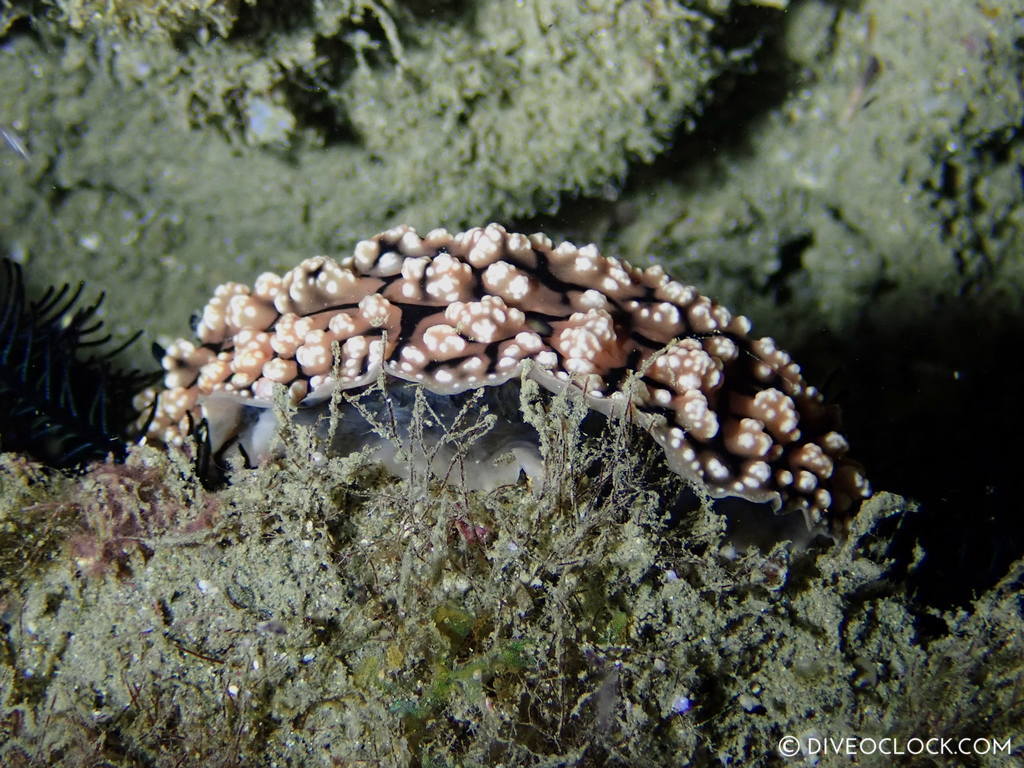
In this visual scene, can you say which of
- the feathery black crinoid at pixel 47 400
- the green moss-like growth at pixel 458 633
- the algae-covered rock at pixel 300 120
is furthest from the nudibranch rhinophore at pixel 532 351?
the algae-covered rock at pixel 300 120

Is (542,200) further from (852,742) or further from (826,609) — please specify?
(852,742)

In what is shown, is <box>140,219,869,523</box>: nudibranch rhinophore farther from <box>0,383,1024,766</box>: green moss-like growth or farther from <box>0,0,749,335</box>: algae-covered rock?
<box>0,0,749,335</box>: algae-covered rock

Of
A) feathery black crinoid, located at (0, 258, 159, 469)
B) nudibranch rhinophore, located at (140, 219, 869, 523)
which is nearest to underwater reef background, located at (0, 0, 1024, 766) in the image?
nudibranch rhinophore, located at (140, 219, 869, 523)

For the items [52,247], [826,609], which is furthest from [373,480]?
[52,247]

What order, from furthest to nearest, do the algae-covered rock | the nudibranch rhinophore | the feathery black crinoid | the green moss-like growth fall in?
1. the algae-covered rock
2. the feathery black crinoid
3. the nudibranch rhinophore
4. the green moss-like growth

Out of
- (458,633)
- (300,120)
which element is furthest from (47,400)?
(458,633)
